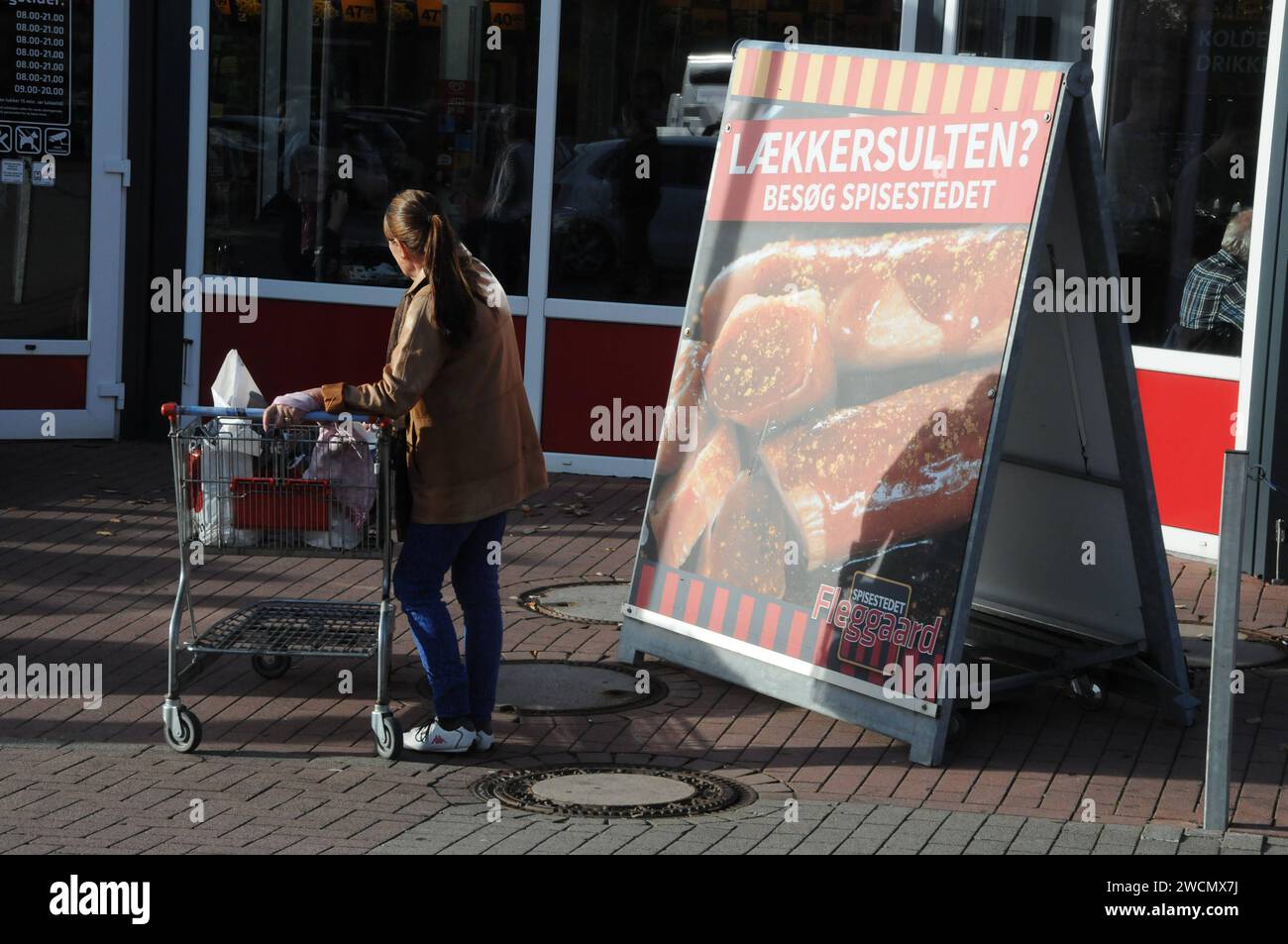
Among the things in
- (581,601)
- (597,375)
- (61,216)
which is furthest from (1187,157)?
(61,216)

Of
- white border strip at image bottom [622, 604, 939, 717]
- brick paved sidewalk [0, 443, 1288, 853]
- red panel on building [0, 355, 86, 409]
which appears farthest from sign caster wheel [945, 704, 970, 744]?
red panel on building [0, 355, 86, 409]

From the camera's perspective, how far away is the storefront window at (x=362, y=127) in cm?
1107

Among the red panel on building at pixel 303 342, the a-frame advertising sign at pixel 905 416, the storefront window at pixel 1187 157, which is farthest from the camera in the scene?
the red panel on building at pixel 303 342

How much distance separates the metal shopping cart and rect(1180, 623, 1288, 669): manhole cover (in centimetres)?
343

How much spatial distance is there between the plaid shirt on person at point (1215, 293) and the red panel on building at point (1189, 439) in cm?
32

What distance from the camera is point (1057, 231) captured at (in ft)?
19.9

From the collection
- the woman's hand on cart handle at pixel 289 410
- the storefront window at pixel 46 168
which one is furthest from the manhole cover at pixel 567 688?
the storefront window at pixel 46 168

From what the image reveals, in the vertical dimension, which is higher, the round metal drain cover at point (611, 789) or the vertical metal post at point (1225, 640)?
the vertical metal post at point (1225, 640)

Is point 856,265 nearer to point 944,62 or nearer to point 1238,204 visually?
point 944,62

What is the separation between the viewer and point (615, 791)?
5574 mm

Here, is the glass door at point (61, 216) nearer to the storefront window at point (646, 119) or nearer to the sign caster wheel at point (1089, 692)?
the storefront window at point (646, 119)

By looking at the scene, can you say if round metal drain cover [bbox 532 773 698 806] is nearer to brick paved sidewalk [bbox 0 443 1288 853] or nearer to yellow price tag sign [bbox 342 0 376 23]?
brick paved sidewalk [bbox 0 443 1288 853]

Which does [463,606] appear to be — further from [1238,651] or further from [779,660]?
[1238,651]

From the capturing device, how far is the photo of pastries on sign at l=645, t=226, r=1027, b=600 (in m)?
5.92
